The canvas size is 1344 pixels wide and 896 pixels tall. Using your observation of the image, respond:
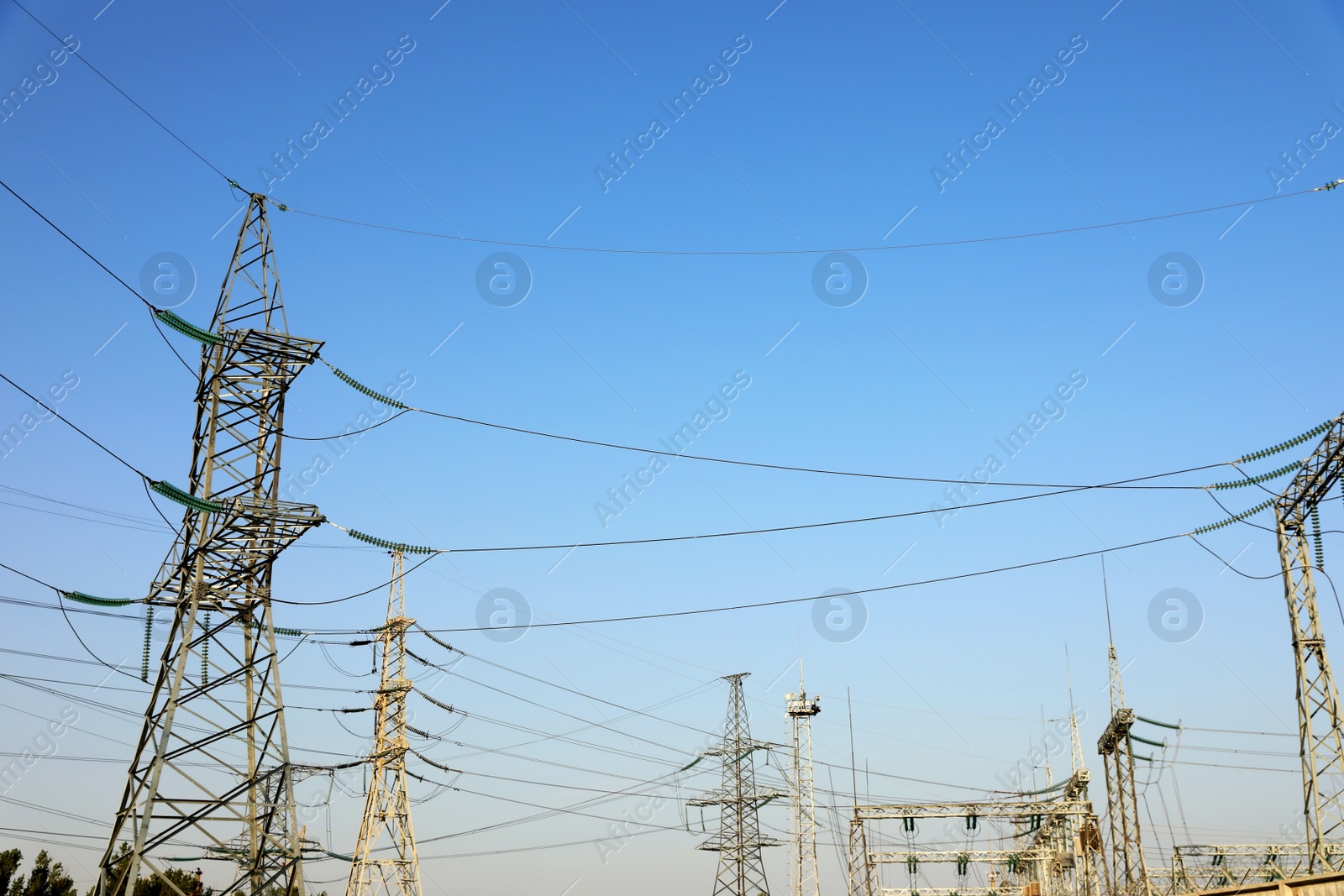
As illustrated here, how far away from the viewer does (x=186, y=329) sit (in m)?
21.3

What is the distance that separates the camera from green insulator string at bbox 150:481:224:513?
2031 cm

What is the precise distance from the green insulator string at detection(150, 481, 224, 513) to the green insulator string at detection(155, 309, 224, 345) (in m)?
2.90

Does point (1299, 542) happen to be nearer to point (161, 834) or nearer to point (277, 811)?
point (277, 811)

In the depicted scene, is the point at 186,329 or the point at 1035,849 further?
the point at 1035,849

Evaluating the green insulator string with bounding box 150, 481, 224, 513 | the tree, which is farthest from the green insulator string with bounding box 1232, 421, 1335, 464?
the tree

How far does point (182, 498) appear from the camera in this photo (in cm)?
2062

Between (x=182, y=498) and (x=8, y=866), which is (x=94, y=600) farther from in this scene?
(x=8, y=866)

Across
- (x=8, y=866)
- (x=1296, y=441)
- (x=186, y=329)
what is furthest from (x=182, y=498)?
(x=8, y=866)

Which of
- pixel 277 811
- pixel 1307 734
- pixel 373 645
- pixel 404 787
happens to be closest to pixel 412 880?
pixel 404 787

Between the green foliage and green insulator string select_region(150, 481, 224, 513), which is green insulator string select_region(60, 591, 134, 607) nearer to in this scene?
green insulator string select_region(150, 481, 224, 513)

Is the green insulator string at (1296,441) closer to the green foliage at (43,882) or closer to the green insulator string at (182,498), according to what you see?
the green insulator string at (182,498)

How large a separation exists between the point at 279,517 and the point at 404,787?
19.7 meters

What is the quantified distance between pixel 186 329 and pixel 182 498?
127 inches

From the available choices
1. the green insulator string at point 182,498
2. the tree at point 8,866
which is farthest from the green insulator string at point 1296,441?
the tree at point 8,866
